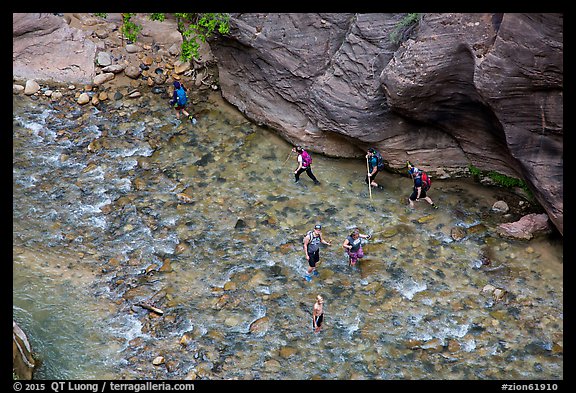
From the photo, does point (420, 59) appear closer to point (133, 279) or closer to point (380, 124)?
point (380, 124)

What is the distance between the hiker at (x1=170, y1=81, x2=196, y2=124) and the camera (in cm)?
2256

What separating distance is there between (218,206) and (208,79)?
254 inches

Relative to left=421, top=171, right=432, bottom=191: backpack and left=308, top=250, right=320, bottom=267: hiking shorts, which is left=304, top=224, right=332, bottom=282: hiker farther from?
left=421, top=171, right=432, bottom=191: backpack

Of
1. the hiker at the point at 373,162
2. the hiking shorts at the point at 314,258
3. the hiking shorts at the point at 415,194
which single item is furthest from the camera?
the hiker at the point at 373,162

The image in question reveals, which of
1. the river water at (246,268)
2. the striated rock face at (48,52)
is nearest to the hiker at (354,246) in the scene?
the river water at (246,268)

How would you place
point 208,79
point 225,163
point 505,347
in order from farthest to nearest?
point 208,79
point 225,163
point 505,347

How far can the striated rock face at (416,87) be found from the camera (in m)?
16.4

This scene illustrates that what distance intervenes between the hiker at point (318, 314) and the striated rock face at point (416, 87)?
21.4 feet

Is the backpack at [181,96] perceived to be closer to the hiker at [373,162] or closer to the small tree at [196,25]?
the small tree at [196,25]

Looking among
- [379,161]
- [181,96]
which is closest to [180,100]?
[181,96]

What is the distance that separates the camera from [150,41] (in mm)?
25750

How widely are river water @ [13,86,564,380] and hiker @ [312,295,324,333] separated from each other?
23 cm

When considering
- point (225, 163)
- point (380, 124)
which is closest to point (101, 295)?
point (225, 163)

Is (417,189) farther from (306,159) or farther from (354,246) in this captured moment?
(306,159)
